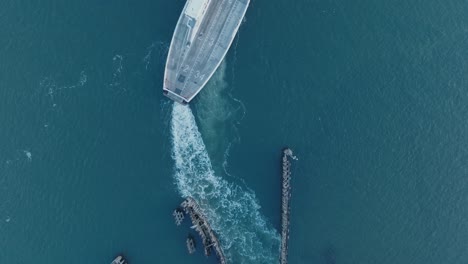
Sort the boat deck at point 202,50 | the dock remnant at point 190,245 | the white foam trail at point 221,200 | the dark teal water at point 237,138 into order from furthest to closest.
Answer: the white foam trail at point 221,200 → the dark teal water at point 237,138 → the boat deck at point 202,50 → the dock remnant at point 190,245

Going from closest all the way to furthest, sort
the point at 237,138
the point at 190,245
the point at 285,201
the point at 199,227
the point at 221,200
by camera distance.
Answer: the point at 190,245, the point at 199,227, the point at 285,201, the point at 237,138, the point at 221,200

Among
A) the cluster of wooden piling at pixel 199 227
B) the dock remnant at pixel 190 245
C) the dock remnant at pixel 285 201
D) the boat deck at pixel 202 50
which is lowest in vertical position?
the dock remnant at pixel 190 245

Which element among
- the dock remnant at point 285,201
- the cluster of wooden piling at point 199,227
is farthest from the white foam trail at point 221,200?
the dock remnant at point 285,201

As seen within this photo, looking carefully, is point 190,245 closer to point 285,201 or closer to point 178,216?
point 178,216

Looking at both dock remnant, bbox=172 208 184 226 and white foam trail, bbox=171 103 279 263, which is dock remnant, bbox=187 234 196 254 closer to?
dock remnant, bbox=172 208 184 226

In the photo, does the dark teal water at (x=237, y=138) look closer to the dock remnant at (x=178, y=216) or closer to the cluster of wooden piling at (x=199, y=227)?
the dock remnant at (x=178, y=216)

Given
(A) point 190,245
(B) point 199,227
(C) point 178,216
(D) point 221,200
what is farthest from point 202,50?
(A) point 190,245

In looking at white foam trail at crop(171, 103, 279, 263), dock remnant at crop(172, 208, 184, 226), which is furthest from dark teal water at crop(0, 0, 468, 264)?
dock remnant at crop(172, 208, 184, 226)
